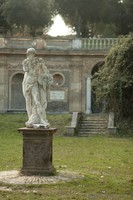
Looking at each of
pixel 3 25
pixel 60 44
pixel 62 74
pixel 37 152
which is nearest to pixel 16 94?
pixel 62 74

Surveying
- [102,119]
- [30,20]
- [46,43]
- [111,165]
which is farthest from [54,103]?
[111,165]

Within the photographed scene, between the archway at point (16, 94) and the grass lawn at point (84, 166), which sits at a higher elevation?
the archway at point (16, 94)

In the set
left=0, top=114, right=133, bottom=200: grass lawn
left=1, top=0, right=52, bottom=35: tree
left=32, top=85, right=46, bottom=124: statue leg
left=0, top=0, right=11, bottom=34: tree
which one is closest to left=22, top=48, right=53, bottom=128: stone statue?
left=32, top=85, right=46, bottom=124: statue leg

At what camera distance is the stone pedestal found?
1155 cm

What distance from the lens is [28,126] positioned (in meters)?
11.8

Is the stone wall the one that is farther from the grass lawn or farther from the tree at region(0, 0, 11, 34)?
the tree at region(0, 0, 11, 34)

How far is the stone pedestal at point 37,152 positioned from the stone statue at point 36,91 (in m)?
0.21

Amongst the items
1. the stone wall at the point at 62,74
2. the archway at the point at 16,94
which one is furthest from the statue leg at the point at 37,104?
the archway at the point at 16,94

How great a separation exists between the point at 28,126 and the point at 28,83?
1082 millimetres

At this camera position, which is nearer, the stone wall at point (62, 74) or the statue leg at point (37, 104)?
the statue leg at point (37, 104)

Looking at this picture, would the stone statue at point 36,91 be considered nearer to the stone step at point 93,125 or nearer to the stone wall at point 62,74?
the stone step at point 93,125

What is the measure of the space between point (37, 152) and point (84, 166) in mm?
2617

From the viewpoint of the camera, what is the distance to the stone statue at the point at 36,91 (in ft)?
38.9

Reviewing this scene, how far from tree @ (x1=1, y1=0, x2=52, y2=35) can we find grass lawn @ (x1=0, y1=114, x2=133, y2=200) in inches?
618
